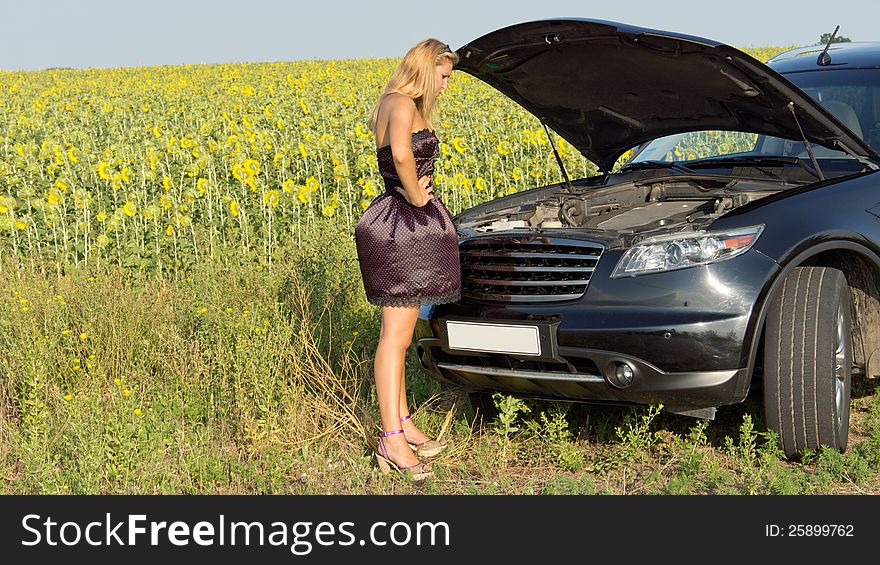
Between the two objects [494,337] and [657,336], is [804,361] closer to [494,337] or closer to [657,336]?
[657,336]

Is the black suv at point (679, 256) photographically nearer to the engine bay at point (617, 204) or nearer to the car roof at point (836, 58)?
the engine bay at point (617, 204)

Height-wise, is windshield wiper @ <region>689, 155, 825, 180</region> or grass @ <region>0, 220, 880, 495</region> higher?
windshield wiper @ <region>689, 155, 825, 180</region>

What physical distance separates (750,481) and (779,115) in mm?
1751

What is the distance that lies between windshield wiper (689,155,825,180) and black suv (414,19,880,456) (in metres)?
0.01

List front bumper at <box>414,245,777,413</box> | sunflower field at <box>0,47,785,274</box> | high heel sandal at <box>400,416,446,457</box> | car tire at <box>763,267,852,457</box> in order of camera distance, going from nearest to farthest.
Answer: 1. front bumper at <box>414,245,777,413</box>
2. car tire at <box>763,267,852,457</box>
3. high heel sandal at <box>400,416,446,457</box>
4. sunflower field at <box>0,47,785,274</box>

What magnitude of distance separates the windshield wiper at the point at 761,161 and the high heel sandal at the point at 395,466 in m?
2.30

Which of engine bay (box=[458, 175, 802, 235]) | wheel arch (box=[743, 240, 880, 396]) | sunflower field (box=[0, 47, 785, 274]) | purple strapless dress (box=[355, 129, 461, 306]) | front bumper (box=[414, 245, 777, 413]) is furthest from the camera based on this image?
sunflower field (box=[0, 47, 785, 274])

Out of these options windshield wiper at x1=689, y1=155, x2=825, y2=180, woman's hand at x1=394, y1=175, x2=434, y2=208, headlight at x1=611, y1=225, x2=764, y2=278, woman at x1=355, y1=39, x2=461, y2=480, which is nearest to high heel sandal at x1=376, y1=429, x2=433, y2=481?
woman at x1=355, y1=39, x2=461, y2=480

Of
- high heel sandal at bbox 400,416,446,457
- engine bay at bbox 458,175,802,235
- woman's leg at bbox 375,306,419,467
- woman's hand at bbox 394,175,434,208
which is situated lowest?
high heel sandal at bbox 400,416,446,457

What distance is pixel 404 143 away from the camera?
446 cm

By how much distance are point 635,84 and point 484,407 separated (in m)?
1.81

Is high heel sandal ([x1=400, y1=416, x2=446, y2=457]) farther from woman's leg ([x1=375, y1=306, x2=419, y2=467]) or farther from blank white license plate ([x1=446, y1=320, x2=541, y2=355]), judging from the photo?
blank white license plate ([x1=446, y1=320, x2=541, y2=355])

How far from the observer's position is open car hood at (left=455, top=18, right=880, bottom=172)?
4.78 metres
